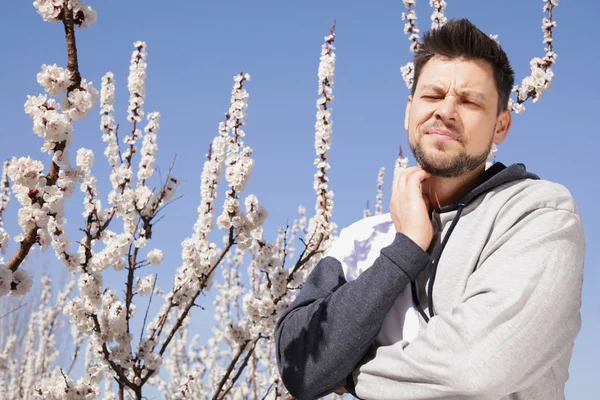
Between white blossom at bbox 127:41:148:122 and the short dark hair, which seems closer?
the short dark hair

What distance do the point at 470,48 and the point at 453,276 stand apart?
64cm

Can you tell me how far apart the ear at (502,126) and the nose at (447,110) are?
0.18 m

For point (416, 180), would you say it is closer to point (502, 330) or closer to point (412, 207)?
point (412, 207)

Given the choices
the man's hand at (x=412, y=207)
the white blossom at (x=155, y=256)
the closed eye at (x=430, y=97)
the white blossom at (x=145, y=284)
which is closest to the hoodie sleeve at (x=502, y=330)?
the man's hand at (x=412, y=207)

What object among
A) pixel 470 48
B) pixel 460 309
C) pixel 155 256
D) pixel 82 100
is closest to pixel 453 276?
pixel 460 309

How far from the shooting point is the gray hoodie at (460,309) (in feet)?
4.38

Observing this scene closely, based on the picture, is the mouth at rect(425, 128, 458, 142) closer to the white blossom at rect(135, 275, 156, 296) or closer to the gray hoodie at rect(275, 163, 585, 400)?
the gray hoodie at rect(275, 163, 585, 400)

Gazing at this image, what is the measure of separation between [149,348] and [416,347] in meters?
3.24

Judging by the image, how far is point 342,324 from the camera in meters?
1.54

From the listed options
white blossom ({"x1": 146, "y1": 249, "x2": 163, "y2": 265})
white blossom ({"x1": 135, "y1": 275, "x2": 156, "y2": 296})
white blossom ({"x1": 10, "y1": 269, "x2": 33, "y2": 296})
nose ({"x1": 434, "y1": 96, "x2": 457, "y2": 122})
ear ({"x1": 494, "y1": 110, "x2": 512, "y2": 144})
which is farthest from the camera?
white blossom ({"x1": 135, "y1": 275, "x2": 156, "y2": 296})

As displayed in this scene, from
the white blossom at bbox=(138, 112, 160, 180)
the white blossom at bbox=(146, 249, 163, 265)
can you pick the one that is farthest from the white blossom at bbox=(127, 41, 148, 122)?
the white blossom at bbox=(146, 249, 163, 265)

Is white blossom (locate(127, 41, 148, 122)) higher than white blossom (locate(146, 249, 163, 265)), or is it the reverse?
white blossom (locate(127, 41, 148, 122))

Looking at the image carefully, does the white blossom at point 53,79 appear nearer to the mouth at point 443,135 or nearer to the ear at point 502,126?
the mouth at point 443,135

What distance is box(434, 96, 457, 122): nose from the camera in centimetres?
166
